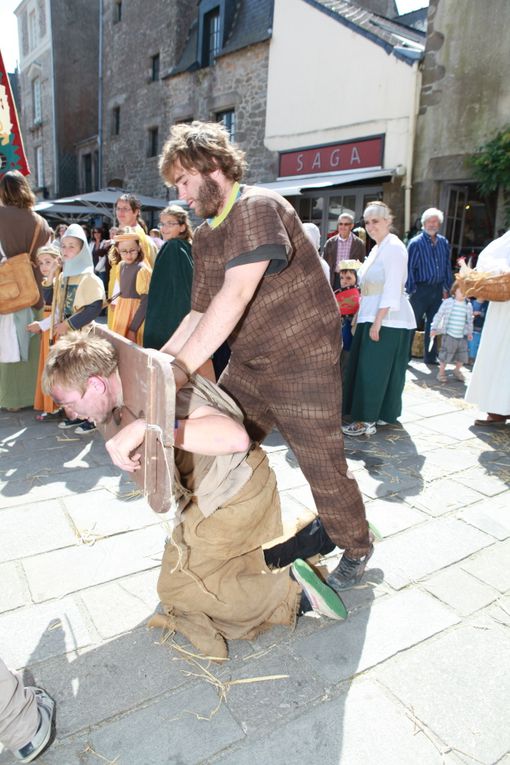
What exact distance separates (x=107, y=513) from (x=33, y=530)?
0.42 metres

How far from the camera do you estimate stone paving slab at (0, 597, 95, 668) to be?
6.63ft

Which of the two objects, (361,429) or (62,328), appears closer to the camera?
(62,328)

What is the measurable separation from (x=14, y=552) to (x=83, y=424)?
6.31 feet

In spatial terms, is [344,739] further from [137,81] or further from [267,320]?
[137,81]

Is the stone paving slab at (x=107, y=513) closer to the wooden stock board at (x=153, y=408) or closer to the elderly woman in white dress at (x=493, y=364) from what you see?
the wooden stock board at (x=153, y=408)

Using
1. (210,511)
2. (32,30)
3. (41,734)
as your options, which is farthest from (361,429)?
(32,30)

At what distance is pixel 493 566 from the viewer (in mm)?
2656

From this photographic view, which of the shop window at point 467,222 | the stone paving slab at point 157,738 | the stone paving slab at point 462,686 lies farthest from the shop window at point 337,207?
the stone paving slab at point 157,738

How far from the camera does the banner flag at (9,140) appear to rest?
583 centimetres

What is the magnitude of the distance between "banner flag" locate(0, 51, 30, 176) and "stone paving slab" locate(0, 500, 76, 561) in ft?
14.3

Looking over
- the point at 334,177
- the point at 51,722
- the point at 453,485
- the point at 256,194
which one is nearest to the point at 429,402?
the point at 453,485

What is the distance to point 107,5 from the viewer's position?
19078 mm

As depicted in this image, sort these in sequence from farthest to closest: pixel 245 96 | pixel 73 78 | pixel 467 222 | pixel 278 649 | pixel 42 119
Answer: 1. pixel 42 119
2. pixel 73 78
3. pixel 245 96
4. pixel 467 222
5. pixel 278 649

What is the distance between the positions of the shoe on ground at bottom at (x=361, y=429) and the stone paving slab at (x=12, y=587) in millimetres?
2887
